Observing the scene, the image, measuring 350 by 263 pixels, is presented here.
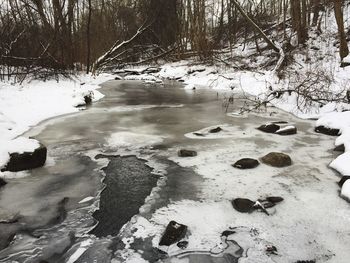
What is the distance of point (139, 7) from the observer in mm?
24453

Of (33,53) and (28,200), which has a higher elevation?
(33,53)

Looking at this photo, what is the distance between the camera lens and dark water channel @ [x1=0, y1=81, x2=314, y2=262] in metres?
3.08

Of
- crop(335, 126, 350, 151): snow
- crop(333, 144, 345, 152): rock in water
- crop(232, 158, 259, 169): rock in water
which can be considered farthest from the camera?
crop(333, 144, 345, 152): rock in water

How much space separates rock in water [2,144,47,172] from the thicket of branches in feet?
21.2

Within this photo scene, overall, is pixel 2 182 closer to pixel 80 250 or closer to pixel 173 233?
pixel 80 250

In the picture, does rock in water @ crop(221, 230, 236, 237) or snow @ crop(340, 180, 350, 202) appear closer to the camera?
rock in water @ crop(221, 230, 236, 237)

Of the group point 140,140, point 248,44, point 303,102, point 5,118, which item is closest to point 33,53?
point 5,118

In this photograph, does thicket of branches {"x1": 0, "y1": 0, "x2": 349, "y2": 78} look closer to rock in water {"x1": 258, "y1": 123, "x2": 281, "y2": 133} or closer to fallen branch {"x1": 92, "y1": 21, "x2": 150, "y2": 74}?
fallen branch {"x1": 92, "y1": 21, "x2": 150, "y2": 74}

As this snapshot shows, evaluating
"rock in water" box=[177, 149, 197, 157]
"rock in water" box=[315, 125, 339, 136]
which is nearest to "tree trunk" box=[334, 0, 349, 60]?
"rock in water" box=[315, 125, 339, 136]

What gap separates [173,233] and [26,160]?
2.38 m

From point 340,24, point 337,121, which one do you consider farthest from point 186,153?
point 340,24

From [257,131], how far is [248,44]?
14013 mm

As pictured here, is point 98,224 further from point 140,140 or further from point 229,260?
point 140,140

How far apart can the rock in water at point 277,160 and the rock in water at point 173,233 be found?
1914 mm
